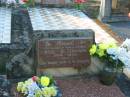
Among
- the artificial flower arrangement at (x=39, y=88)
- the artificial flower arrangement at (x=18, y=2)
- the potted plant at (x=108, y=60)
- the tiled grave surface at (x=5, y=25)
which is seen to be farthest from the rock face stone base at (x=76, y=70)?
the artificial flower arrangement at (x=18, y=2)

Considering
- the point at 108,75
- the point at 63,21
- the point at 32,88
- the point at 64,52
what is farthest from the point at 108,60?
the point at 63,21

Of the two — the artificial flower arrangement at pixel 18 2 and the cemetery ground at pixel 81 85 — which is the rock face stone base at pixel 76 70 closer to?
the cemetery ground at pixel 81 85

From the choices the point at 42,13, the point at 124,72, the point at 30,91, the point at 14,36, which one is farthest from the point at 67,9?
the point at 30,91

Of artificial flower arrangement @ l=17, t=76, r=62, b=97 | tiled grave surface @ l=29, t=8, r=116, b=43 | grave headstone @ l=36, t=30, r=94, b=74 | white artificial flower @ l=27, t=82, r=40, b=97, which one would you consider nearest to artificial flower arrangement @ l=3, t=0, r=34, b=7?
tiled grave surface @ l=29, t=8, r=116, b=43

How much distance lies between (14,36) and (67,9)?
188 inches

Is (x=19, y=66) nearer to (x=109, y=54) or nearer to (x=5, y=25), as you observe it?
(x=109, y=54)

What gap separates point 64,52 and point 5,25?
3.58 m

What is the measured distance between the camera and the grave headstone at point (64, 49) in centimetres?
697

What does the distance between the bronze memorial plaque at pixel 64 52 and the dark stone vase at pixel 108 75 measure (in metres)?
0.48

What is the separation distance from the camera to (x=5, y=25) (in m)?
10.1

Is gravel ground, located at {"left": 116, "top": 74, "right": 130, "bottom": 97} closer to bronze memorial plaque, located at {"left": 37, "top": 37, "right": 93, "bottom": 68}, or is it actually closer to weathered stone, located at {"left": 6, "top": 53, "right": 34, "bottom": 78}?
bronze memorial plaque, located at {"left": 37, "top": 37, "right": 93, "bottom": 68}

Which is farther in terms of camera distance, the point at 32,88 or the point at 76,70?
the point at 76,70

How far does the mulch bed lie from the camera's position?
6.71 m

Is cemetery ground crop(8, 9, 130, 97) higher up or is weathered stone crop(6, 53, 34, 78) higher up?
weathered stone crop(6, 53, 34, 78)
